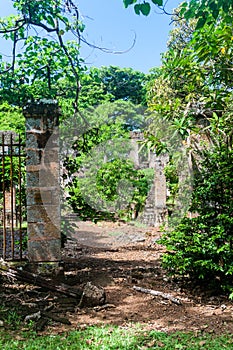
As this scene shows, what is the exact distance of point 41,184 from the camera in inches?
188

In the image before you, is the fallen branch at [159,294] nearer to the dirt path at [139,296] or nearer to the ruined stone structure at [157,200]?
the dirt path at [139,296]

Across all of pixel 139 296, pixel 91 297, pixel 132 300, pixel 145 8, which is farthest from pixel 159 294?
pixel 145 8

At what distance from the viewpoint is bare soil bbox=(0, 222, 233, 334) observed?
3.67 m

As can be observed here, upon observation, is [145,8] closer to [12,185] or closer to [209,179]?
[209,179]

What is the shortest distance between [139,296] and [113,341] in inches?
49.8

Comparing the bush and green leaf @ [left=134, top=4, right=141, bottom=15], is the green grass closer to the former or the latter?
the bush

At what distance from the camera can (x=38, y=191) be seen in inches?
188

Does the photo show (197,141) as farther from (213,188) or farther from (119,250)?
(119,250)

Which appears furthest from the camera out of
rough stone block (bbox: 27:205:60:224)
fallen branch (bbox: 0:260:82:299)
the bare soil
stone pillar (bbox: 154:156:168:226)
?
stone pillar (bbox: 154:156:168:226)

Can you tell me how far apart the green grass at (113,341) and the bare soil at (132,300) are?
17cm

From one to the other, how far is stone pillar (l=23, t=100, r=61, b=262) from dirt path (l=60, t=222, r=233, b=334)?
55 centimetres

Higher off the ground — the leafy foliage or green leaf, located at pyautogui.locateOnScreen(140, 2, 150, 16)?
green leaf, located at pyautogui.locateOnScreen(140, 2, 150, 16)

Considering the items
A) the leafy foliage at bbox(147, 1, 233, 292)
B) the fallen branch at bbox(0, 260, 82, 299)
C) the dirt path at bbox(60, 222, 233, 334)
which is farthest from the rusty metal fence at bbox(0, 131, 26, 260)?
the leafy foliage at bbox(147, 1, 233, 292)

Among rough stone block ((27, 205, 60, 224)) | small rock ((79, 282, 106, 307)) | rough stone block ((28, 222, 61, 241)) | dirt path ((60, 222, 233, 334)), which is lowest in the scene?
dirt path ((60, 222, 233, 334))
